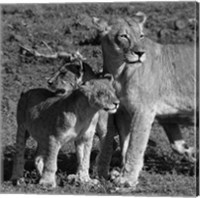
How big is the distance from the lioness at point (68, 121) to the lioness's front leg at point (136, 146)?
1.40 ft

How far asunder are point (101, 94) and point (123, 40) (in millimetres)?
742

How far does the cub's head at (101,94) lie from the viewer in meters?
6.70

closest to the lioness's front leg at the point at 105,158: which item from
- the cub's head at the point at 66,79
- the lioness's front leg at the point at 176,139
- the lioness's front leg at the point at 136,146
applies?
the lioness's front leg at the point at 136,146

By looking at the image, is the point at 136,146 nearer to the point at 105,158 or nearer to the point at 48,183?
the point at 105,158

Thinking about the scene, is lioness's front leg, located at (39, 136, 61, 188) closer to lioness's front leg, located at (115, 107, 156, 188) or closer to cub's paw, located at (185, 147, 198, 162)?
lioness's front leg, located at (115, 107, 156, 188)

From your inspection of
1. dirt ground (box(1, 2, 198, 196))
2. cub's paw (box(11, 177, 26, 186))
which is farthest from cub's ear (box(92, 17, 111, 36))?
cub's paw (box(11, 177, 26, 186))

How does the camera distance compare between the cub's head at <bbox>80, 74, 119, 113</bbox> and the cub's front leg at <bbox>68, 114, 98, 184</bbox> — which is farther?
the cub's front leg at <bbox>68, 114, 98, 184</bbox>

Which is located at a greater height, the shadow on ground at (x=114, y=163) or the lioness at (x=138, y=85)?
the lioness at (x=138, y=85)

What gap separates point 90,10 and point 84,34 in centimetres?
54

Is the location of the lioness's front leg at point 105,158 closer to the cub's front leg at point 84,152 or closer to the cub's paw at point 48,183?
the cub's front leg at point 84,152

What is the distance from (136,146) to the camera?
24.1 feet

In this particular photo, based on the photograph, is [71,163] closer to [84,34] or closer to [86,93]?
[86,93]

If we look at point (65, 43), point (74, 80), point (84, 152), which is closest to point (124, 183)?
point (84, 152)

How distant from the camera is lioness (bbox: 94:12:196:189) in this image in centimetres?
730
